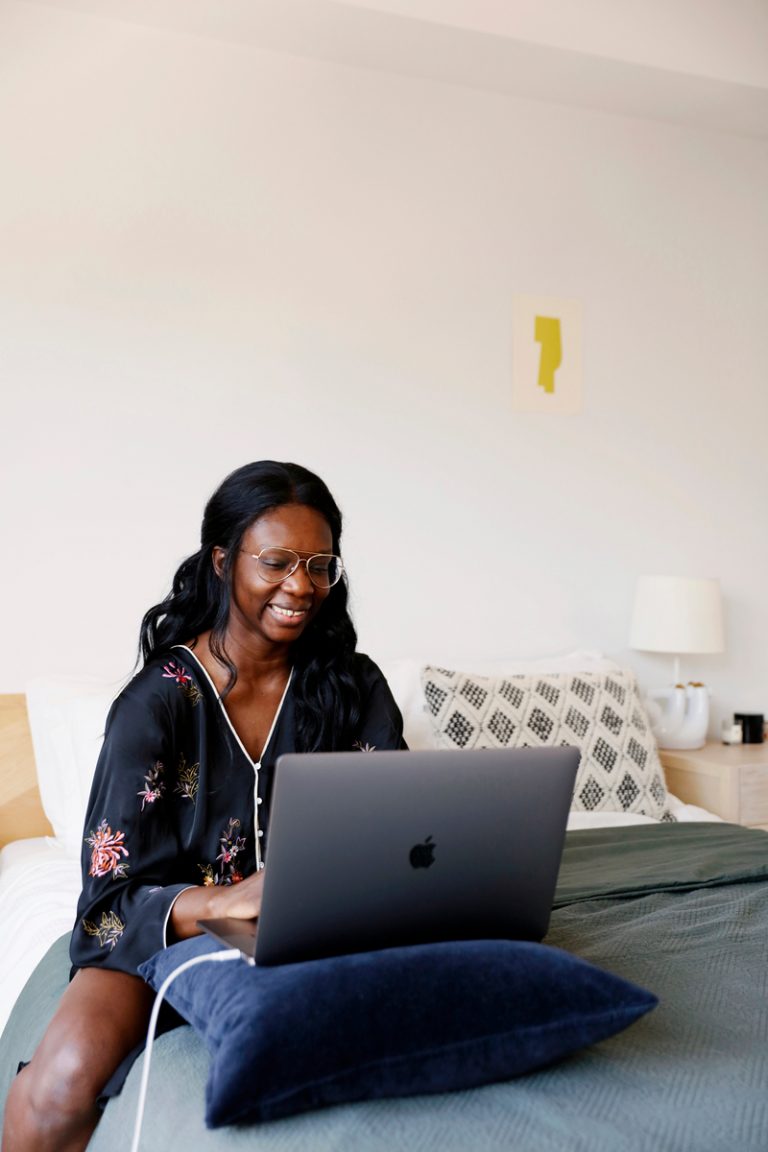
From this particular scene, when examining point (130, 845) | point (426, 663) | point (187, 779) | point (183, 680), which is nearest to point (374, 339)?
point (426, 663)

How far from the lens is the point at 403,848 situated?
1226mm

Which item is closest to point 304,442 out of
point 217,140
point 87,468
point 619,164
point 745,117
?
point 87,468

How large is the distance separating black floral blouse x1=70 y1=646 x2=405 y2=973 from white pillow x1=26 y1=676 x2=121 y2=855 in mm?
725

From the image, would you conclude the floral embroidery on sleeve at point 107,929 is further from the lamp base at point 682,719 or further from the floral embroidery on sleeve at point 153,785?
the lamp base at point 682,719

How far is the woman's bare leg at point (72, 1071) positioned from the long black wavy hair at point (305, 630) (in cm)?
51

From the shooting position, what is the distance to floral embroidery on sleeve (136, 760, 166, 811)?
1601 millimetres

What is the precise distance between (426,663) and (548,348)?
1094 millimetres

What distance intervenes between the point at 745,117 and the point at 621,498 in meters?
1.30

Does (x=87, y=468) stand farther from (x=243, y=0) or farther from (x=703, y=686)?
(x=703, y=686)

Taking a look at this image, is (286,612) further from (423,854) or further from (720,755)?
(720,755)

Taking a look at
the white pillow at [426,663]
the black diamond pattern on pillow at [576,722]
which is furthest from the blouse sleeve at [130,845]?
the black diamond pattern on pillow at [576,722]

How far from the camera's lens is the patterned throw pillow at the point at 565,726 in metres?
2.80

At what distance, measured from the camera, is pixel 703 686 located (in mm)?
3424

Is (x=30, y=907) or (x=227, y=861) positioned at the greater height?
(x=227, y=861)
